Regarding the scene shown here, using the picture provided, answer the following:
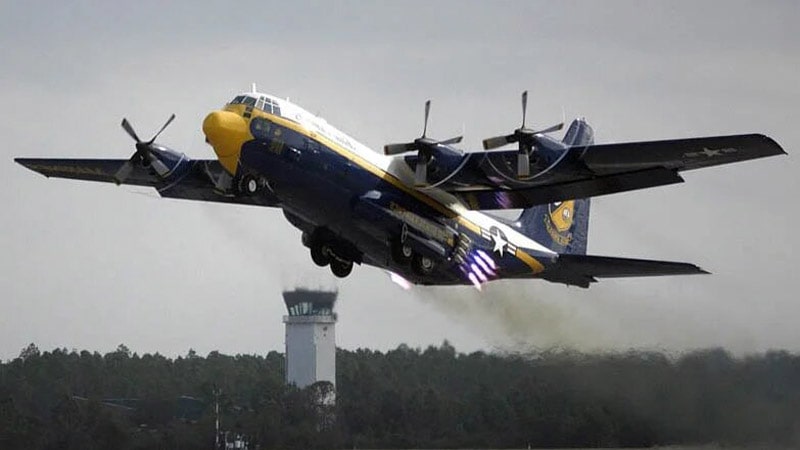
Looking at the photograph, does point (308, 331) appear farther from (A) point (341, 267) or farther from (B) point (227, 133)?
(B) point (227, 133)

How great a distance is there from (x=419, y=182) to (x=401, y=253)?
163 cm

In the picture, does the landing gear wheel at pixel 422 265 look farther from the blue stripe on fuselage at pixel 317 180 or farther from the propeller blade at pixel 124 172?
the propeller blade at pixel 124 172

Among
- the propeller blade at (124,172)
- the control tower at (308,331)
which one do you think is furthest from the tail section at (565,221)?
the control tower at (308,331)

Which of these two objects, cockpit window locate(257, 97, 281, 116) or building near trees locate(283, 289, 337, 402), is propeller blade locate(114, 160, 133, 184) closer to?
cockpit window locate(257, 97, 281, 116)

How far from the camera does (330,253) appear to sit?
132ft

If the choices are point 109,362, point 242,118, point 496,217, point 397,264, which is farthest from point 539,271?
point 109,362

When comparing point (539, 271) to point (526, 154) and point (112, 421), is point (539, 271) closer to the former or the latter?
point (526, 154)

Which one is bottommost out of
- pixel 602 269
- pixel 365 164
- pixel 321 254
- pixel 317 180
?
pixel 602 269

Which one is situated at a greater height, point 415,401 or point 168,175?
point 168,175

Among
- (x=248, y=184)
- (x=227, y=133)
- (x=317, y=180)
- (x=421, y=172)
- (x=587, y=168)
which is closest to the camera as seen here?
(x=227, y=133)

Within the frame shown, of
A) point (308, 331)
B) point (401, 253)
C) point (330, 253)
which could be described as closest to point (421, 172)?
point (401, 253)

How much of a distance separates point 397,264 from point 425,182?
2.00 m

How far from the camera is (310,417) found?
4809 centimetres

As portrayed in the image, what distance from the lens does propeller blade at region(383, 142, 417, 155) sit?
38.4 m
